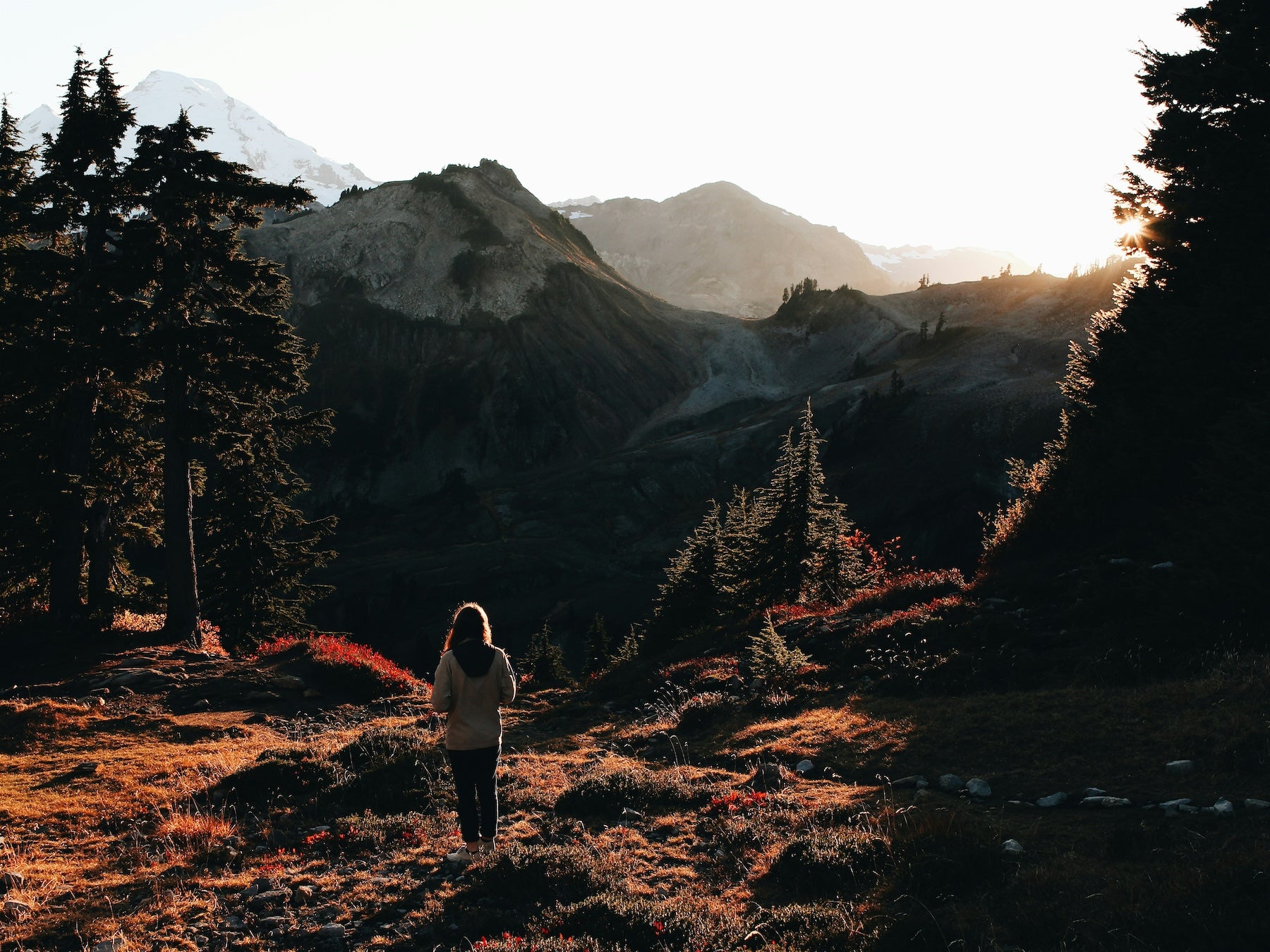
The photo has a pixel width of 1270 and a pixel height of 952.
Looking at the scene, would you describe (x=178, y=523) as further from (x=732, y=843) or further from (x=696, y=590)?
(x=732, y=843)

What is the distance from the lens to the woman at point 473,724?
7145 mm

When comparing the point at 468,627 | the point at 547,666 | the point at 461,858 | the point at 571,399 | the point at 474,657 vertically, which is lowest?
the point at 547,666

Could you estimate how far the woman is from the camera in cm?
714

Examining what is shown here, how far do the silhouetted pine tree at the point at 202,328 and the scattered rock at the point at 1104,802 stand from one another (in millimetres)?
19116

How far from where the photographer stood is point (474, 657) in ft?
24.4

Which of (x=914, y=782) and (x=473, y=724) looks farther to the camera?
(x=914, y=782)

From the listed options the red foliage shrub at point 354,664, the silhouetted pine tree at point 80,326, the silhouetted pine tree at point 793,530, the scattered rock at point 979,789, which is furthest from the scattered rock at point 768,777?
the silhouetted pine tree at point 80,326

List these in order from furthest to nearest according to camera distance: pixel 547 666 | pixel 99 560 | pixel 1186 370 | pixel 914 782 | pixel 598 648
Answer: pixel 598 648 → pixel 547 666 → pixel 99 560 → pixel 1186 370 → pixel 914 782

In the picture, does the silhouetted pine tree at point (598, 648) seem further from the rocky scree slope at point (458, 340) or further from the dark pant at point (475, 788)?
the rocky scree slope at point (458, 340)

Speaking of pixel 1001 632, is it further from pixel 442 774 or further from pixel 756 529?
pixel 756 529

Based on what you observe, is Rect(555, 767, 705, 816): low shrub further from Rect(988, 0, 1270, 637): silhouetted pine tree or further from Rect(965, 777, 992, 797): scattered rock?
Rect(988, 0, 1270, 637): silhouetted pine tree

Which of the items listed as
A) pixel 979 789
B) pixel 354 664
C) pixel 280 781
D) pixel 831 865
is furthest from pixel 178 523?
pixel 979 789

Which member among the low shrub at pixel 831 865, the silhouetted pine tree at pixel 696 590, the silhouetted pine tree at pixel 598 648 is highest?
the low shrub at pixel 831 865

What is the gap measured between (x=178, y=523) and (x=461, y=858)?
16.4 m
